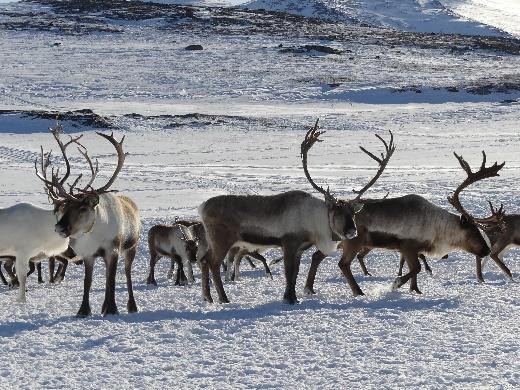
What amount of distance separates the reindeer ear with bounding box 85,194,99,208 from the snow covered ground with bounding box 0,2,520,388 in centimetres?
122

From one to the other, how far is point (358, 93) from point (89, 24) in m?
38.1

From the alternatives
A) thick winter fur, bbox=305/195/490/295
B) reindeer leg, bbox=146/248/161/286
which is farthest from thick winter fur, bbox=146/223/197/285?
thick winter fur, bbox=305/195/490/295

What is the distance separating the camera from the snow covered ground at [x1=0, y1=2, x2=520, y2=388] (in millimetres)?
6945

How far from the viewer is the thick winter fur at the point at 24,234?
10250mm

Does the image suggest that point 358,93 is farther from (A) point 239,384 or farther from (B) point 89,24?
(A) point 239,384

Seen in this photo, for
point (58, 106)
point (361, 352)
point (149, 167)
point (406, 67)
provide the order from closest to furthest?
1. point (361, 352)
2. point (149, 167)
3. point (58, 106)
4. point (406, 67)

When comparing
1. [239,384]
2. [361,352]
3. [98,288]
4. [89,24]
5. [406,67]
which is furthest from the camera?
[89,24]

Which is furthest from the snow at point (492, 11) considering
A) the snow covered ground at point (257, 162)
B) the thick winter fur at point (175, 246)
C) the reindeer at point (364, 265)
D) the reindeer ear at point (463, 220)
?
the reindeer ear at point (463, 220)

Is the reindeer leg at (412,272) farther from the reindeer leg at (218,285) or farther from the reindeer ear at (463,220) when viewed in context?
the reindeer leg at (218,285)

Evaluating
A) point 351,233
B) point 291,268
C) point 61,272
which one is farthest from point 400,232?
point 61,272

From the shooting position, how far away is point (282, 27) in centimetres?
8450

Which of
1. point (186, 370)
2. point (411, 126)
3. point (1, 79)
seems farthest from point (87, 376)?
point (1, 79)

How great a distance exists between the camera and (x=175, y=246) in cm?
1374

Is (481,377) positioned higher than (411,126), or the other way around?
(481,377)
